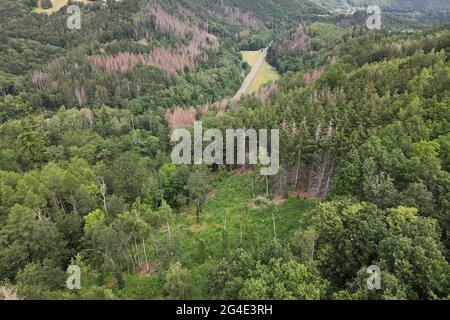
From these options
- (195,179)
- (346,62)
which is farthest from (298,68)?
(195,179)

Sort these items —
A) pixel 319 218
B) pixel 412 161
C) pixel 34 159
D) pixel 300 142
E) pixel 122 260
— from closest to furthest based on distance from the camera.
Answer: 1. pixel 319 218
2. pixel 412 161
3. pixel 122 260
4. pixel 300 142
5. pixel 34 159

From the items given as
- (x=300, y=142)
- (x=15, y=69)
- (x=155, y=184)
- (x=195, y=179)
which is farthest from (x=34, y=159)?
(x=15, y=69)

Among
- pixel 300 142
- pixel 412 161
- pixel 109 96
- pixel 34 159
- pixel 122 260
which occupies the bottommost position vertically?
pixel 109 96

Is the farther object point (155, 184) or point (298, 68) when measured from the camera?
point (298, 68)

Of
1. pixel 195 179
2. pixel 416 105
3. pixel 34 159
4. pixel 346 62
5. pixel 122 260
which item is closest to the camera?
pixel 122 260

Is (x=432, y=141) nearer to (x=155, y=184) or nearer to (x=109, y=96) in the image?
(x=155, y=184)

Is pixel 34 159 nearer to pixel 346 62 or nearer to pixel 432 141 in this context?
pixel 432 141

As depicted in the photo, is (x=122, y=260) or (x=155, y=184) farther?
(x=155, y=184)

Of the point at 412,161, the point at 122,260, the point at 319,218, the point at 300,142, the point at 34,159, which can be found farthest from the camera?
the point at 34,159

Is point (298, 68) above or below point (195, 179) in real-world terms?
below
